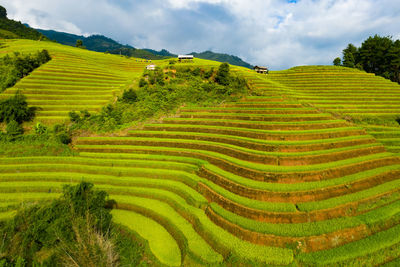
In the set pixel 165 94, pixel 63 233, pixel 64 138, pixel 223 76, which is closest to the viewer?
pixel 63 233

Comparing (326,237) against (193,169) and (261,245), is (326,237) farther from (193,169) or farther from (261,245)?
(193,169)

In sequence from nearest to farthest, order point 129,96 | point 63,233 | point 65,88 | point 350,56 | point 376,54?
point 63,233, point 129,96, point 65,88, point 376,54, point 350,56

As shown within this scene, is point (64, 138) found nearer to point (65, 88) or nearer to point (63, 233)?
point (65, 88)

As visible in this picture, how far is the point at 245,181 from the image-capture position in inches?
373

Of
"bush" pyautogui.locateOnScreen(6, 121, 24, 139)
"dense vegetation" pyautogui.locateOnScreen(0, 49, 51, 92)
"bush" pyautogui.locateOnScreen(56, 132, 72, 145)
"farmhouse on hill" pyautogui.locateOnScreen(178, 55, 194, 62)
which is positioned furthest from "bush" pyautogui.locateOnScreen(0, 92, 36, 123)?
"farmhouse on hill" pyautogui.locateOnScreen(178, 55, 194, 62)

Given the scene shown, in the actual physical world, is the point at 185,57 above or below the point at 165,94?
above

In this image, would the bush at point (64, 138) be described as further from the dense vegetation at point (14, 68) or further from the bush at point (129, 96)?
the dense vegetation at point (14, 68)

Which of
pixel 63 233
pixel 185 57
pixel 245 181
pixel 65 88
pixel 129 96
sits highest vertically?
pixel 185 57

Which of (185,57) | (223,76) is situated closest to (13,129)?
(223,76)

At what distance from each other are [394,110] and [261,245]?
25.3 metres

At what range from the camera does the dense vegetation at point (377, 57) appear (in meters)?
37.8

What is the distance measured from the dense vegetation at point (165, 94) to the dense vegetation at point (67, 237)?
12004 mm

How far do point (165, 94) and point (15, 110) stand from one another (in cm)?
1601

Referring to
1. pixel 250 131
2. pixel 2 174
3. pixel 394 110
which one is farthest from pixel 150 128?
pixel 394 110
